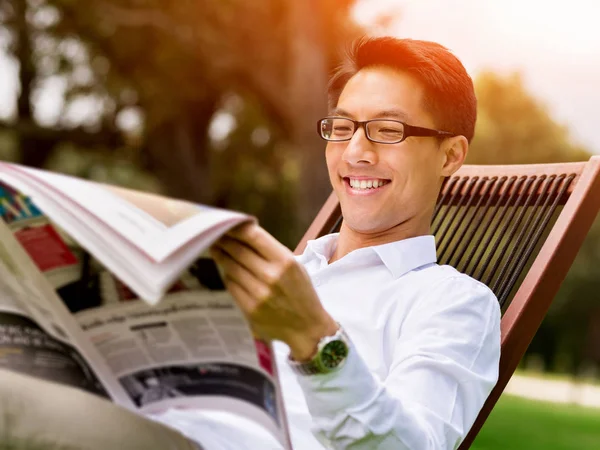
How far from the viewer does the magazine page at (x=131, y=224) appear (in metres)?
1.12

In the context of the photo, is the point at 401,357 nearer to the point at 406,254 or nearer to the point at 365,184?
the point at 406,254

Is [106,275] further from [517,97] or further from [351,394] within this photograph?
[517,97]

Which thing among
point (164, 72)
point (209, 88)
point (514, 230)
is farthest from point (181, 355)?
point (209, 88)

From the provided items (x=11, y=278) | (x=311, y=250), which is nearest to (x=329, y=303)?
(x=311, y=250)

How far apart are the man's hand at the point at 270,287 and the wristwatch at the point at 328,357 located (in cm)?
2

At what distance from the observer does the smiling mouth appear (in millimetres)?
2069

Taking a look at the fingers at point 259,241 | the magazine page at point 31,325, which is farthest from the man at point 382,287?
the magazine page at point 31,325

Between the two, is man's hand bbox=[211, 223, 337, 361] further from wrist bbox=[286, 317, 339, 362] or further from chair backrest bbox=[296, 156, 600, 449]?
chair backrest bbox=[296, 156, 600, 449]

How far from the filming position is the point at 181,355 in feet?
4.57

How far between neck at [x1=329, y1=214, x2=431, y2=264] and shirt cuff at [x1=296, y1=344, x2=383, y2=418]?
78 centimetres

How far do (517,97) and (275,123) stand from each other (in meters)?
14.8

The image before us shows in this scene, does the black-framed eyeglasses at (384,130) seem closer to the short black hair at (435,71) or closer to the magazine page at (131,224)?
the short black hair at (435,71)

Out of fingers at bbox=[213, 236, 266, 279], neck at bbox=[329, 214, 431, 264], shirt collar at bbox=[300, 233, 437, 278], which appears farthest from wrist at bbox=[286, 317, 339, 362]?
neck at bbox=[329, 214, 431, 264]

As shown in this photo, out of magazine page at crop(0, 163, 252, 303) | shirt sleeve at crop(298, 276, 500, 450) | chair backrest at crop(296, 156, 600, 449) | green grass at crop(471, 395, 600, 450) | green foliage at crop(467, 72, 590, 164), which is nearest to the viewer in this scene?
magazine page at crop(0, 163, 252, 303)
